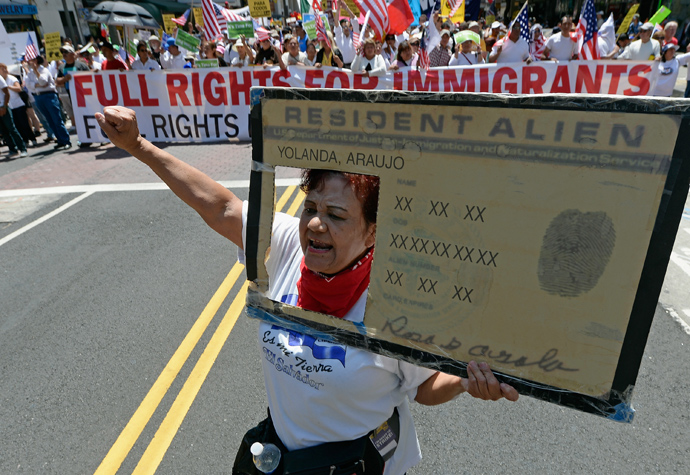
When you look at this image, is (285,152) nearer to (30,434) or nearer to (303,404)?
(303,404)

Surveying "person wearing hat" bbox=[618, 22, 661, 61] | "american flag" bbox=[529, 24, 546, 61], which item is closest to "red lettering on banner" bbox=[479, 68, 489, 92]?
"american flag" bbox=[529, 24, 546, 61]

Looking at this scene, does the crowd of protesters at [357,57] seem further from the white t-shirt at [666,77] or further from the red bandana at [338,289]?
the red bandana at [338,289]

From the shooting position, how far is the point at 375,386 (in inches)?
61.6

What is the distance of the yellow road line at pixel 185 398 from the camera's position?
2881mm

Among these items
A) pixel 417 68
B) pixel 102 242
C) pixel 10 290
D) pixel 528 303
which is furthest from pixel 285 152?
pixel 417 68

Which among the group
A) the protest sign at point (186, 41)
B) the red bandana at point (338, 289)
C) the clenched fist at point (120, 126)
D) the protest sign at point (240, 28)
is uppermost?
the protest sign at point (240, 28)

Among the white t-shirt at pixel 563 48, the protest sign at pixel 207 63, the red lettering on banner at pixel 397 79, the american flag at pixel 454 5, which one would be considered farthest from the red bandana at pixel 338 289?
the american flag at pixel 454 5

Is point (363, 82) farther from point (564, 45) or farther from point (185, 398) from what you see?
point (185, 398)

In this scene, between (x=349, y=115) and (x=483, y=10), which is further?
(x=483, y=10)

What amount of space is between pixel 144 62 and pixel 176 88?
123 cm

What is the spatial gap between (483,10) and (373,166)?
36455 mm

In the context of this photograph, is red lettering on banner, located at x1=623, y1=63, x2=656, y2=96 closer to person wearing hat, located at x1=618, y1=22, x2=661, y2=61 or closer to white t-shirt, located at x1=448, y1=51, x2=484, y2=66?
person wearing hat, located at x1=618, y1=22, x2=661, y2=61

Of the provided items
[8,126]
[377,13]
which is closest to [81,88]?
[8,126]

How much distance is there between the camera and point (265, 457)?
1.68 metres
